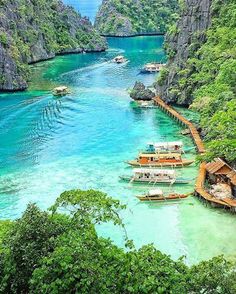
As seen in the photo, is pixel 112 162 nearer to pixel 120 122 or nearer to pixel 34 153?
pixel 34 153

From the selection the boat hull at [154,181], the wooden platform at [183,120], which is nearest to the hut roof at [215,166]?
the boat hull at [154,181]

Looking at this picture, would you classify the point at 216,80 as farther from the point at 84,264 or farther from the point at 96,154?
the point at 84,264

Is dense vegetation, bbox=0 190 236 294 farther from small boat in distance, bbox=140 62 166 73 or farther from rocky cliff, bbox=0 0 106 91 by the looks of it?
small boat in distance, bbox=140 62 166 73

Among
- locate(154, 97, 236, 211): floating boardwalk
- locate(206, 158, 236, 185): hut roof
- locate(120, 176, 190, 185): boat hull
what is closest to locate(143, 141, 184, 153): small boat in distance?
locate(154, 97, 236, 211): floating boardwalk

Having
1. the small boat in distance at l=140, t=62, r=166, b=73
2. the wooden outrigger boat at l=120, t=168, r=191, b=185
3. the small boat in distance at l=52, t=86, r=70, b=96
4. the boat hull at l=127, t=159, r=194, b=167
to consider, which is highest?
the wooden outrigger boat at l=120, t=168, r=191, b=185

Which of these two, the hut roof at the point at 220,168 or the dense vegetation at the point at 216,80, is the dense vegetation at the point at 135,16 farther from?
the hut roof at the point at 220,168

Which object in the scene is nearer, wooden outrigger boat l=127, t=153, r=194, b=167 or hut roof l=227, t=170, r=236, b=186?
hut roof l=227, t=170, r=236, b=186
